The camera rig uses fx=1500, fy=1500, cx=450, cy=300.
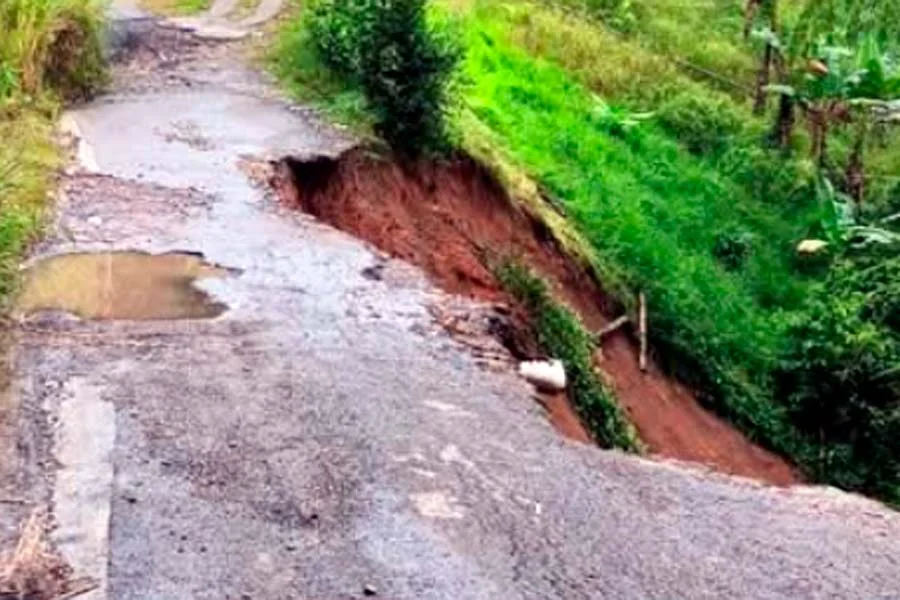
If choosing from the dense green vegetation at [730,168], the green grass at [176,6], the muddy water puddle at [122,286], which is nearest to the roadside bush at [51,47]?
the dense green vegetation at [730,168]

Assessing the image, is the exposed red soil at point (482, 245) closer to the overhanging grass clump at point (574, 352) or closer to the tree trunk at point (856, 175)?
the overhanging grass clump at point (574, 352)

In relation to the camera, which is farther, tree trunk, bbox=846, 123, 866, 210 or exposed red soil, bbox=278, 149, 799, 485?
tree trunk, bbox=846, 123, 866, 210

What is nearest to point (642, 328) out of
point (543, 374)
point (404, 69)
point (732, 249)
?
point (404, 69)

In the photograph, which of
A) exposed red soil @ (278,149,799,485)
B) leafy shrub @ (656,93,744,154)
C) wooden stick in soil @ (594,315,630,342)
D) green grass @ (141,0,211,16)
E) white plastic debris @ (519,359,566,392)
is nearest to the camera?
white plastic debris @ (519,359,566,392)

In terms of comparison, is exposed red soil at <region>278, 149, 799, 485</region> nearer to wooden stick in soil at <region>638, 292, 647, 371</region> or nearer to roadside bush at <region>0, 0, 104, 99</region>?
wooden stick in soil at <region>638, 292, 647, 371</region>

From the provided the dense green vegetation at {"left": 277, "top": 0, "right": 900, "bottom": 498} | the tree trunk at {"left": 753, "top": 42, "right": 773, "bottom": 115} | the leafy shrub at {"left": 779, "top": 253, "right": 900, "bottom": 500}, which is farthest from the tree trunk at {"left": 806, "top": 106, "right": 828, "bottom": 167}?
the leafy shrub at {"left": 779, "top": 253, "right": 900, "bottom": 500}

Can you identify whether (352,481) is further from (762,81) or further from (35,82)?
(762,81)

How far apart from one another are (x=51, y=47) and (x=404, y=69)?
142 inches

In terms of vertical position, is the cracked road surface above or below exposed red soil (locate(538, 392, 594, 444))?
above

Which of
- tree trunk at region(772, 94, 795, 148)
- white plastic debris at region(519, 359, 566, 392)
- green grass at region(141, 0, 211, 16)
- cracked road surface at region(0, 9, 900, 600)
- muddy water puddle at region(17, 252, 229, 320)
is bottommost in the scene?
tree trunk at region(772, 94, 795, 148)

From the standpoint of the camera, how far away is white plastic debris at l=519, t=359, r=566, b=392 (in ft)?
30.6

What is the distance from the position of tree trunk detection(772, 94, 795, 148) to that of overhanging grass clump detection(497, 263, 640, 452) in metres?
10.9

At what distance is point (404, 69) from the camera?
1449 centimetres

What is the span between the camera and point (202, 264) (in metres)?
10.6
